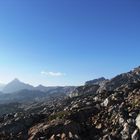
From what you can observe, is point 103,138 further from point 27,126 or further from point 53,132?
point 27,126

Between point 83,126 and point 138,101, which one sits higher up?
point 138,101

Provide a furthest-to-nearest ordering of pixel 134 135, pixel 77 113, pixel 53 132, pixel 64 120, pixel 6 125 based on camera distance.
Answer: pixel 6 125 → pixel 77 113 → pixel 64 120 → pixel 53 132 → pixel 134 135

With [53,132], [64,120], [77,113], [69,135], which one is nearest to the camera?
[69,135]

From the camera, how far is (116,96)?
239 ft

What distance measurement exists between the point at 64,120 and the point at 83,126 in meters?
5.01

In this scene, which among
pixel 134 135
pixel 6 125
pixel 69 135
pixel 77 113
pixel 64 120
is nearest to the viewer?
pixel 134 135

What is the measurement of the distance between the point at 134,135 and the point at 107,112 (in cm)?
1498

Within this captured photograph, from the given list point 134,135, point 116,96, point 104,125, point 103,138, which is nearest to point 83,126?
point 104,125

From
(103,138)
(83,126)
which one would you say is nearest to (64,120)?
(83,126)

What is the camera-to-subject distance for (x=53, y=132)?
181ft

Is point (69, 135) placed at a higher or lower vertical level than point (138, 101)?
lower

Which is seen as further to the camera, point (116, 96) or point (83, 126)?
point (116, 96)

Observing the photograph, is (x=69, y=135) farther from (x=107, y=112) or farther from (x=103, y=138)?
(x=107, y=112)

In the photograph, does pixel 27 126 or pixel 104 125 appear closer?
pixel 104 125
